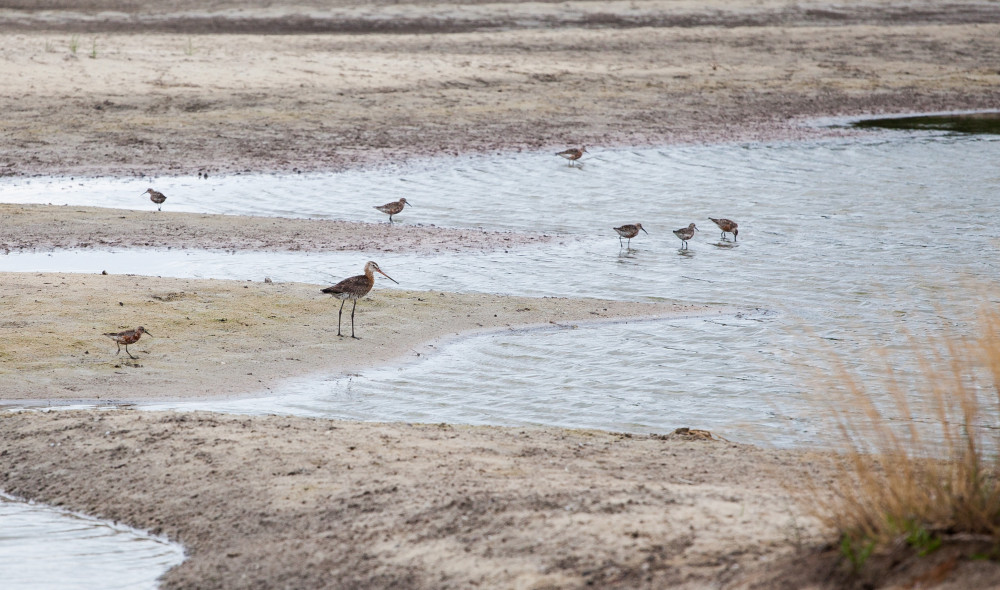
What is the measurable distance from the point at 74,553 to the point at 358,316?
5792 mm

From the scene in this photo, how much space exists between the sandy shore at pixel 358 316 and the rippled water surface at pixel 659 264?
0.77 metres

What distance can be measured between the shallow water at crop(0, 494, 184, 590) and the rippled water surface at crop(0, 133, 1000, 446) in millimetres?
2503

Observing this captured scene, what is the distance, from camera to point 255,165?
21203mm

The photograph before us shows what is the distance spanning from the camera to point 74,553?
6723mm

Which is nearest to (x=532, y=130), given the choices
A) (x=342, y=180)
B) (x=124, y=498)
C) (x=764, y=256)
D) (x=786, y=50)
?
(x=342, y=180)

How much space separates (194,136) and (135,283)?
10.5 metres

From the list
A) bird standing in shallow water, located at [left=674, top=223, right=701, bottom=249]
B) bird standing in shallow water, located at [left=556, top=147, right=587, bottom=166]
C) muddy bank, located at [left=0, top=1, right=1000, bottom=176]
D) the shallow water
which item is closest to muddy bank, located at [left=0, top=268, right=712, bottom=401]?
the shallow water

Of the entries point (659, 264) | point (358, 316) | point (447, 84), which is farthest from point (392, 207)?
point (447, 84)

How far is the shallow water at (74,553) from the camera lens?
6387 mm

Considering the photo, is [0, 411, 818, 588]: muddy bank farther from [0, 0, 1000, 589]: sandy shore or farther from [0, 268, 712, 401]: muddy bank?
[0, 268, 712, 401]: muddy bank

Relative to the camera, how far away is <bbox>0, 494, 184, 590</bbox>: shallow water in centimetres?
639

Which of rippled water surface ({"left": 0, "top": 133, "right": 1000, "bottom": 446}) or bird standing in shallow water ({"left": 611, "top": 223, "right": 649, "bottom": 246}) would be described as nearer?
rippled water surface ({"left": 0, "top": 133, "right": 1000, "bottom": 446})

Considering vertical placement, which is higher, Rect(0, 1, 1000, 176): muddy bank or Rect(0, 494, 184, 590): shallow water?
Rect(0, 1, 1000, 176): muddy bank

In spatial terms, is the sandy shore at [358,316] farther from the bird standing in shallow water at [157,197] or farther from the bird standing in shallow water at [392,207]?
the bird standing in shallow water at [157,197]
